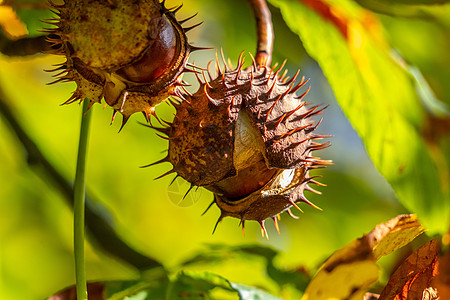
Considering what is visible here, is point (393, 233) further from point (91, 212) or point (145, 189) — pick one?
point (145, 189)

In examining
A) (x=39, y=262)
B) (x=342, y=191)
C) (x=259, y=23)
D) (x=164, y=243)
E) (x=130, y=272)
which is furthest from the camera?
(x=342, y=191)

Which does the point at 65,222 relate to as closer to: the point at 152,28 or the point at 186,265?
the point at 186,265

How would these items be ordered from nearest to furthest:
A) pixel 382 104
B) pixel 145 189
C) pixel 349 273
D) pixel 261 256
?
1. pixel 382 104
2. pixel 349 273
3. pixel 261 256
4. pixel 145 189

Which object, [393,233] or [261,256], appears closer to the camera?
[393,233]

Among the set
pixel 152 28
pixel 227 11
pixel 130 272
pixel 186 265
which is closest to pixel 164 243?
pixel 130 272

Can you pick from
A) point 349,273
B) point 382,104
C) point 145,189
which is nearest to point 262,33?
point 382,104
